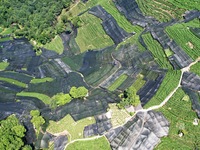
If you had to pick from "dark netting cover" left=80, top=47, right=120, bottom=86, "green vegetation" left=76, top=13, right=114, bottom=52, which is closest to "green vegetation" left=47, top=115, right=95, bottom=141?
"dark netting cover" left=80, top=47, right=120, bottom=86

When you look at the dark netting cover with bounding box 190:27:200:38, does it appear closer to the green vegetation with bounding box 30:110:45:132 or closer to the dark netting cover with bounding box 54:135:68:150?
the dark netting cover with bounding box 54:135:68:150

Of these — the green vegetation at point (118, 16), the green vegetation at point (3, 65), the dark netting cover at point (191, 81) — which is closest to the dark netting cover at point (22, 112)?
the green vegetation at point (3, 65)

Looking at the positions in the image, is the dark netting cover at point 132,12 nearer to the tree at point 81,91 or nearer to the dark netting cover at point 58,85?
the dark netting cover at point 58,85

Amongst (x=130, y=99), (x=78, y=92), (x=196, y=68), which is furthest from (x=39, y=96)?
(x=196, y=68)

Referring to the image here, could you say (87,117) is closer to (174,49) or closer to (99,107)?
(99,107)

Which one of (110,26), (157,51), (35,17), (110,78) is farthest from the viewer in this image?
(35,17)

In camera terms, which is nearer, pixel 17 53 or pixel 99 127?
pixel 99 127

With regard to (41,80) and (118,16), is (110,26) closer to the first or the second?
(118,16)
